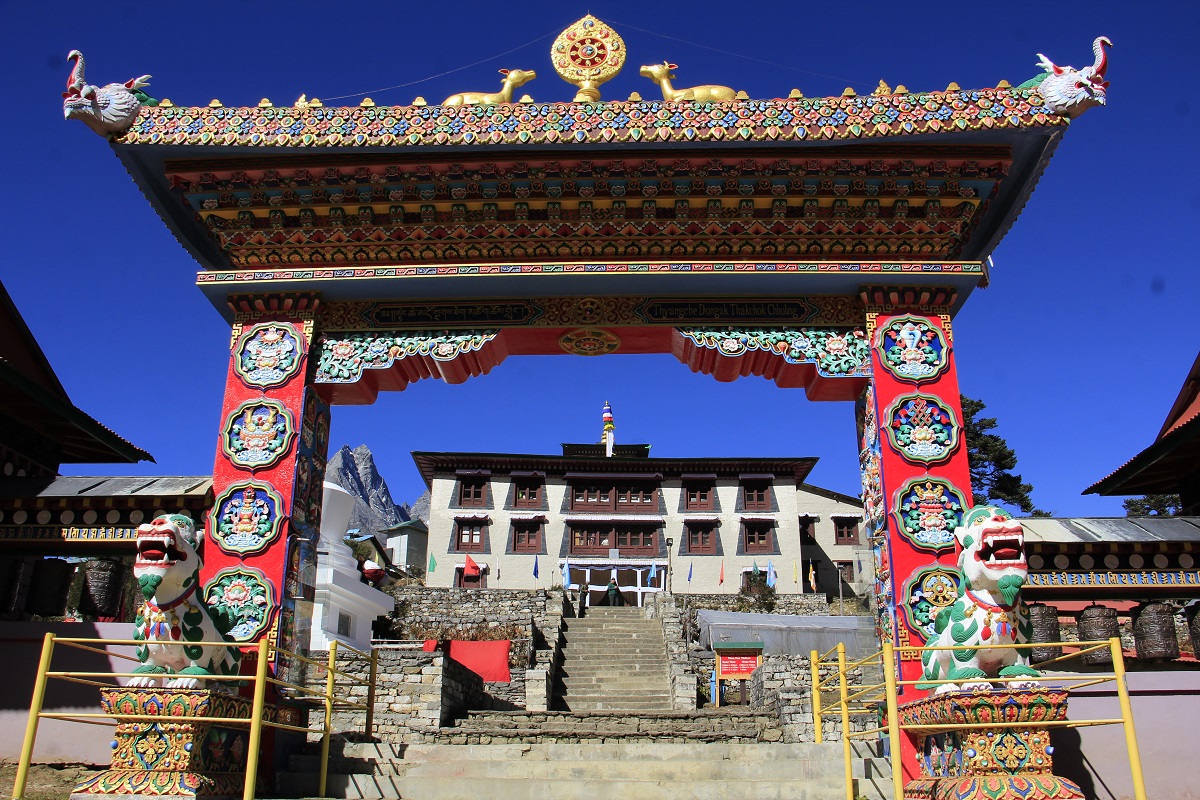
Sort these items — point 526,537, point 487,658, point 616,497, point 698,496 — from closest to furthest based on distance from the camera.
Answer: point 487,658, point 526,537, point 616,497, point 698,496

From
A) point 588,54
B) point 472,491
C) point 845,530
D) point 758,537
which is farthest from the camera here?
point 845,530

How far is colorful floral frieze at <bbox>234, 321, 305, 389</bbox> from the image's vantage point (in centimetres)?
985

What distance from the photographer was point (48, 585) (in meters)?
10.5

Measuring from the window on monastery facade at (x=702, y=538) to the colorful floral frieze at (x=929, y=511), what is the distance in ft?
122

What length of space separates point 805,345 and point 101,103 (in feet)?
24.4

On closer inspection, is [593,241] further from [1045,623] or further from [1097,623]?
[1097,623]

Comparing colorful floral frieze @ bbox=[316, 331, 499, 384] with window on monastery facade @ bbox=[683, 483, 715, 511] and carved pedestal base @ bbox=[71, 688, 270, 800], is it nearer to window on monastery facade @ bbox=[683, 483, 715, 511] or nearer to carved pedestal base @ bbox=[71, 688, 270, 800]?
carved pedestal base @ bbox=[71, 688, 270, 800]

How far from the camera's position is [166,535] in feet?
23.6

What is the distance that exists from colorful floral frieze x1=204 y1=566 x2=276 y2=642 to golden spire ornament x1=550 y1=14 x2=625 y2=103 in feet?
19.9

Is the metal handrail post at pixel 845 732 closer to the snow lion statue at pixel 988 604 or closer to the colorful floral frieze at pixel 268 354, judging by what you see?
the snow lion statue at pixel 988 604

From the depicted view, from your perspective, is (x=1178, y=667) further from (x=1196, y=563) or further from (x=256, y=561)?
(x=256, y=561)

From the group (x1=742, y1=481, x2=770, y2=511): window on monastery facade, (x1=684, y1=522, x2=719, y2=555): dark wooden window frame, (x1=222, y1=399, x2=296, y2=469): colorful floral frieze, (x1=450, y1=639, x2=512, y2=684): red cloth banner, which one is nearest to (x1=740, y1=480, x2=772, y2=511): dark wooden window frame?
(x1=742, y1=481, x2=770, y2=511): window on monastery facade

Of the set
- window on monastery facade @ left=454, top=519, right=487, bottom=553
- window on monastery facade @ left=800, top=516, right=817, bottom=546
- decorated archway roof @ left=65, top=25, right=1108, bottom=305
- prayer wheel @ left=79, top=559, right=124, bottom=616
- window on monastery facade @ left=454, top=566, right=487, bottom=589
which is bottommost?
prayer wheel @ left=79, top=559, right=124, bottom=616

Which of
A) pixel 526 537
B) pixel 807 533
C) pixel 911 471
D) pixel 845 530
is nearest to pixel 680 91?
pixel 911 471
